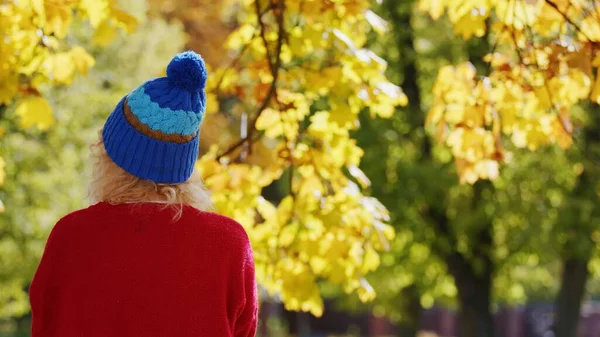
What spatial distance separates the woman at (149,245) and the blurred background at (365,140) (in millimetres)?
274

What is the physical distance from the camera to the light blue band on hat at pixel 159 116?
2607mm

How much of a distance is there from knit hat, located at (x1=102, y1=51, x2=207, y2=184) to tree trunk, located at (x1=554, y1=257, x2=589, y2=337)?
1168cm

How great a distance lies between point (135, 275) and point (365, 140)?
10762 millimetres

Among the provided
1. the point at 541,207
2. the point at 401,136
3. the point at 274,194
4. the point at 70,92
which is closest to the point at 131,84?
the point at 70,92

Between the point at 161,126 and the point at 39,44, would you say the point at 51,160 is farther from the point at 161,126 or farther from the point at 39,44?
the point at 161,126

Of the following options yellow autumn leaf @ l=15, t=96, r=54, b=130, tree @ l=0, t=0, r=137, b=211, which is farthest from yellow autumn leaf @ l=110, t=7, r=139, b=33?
yellow autumn leaf @ l=15, t=96, r=54, b=130

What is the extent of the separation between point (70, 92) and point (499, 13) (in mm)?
9914

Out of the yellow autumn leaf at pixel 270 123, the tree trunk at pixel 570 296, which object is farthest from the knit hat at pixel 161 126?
the tree trunk at pixel 570 296

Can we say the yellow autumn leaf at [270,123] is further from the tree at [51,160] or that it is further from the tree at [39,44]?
the tree at [51,160]

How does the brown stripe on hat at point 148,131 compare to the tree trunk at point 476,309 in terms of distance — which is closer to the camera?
the brown stripe on hat at point 148,131

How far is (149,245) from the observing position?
2.57m

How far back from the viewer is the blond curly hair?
2.61 m

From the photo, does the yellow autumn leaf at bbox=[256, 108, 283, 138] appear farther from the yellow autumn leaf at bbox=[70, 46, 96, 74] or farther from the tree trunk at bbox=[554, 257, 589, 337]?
the tree trunk at bbox=[554, 257, 589, 337]

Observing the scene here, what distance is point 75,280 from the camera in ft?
8.31
